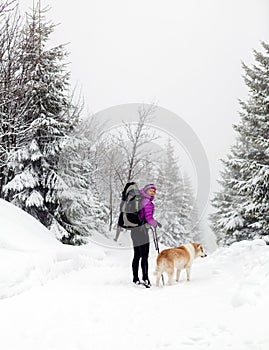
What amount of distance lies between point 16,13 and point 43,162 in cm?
594

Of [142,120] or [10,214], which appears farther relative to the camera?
[142,120]

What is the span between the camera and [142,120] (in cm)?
2389

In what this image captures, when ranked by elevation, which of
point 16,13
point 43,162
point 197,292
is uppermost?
point 16,13

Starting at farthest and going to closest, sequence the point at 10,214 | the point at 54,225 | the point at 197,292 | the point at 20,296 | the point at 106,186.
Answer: the point at 106,186
the point at 54,225
the point at 10,214
the point at 197,292
the point at 20,296

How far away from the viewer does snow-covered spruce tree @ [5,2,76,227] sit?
13711mm

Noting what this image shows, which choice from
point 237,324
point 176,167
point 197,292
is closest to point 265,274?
point 197,292

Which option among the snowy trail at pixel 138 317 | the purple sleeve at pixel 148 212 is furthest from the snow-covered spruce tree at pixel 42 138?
the snowy trail at pixel 138 317

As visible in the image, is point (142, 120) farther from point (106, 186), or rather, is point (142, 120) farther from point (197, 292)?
point (197, 292)

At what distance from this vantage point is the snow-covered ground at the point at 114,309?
3.31 meters

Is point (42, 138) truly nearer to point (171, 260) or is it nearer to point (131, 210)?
point (131, 210)

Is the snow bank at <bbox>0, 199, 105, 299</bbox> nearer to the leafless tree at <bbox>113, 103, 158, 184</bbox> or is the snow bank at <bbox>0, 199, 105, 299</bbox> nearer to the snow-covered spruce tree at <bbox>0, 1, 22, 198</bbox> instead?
the snow-covered spruce tree at <bbox>0, 1, 22, 198</bbox>

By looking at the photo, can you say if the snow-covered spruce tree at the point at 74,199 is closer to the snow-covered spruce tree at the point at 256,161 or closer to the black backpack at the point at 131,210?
the snow-covered spruce tree at the point at 256,161

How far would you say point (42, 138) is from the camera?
47.5 ft

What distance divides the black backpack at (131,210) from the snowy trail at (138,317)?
4.47 feet
